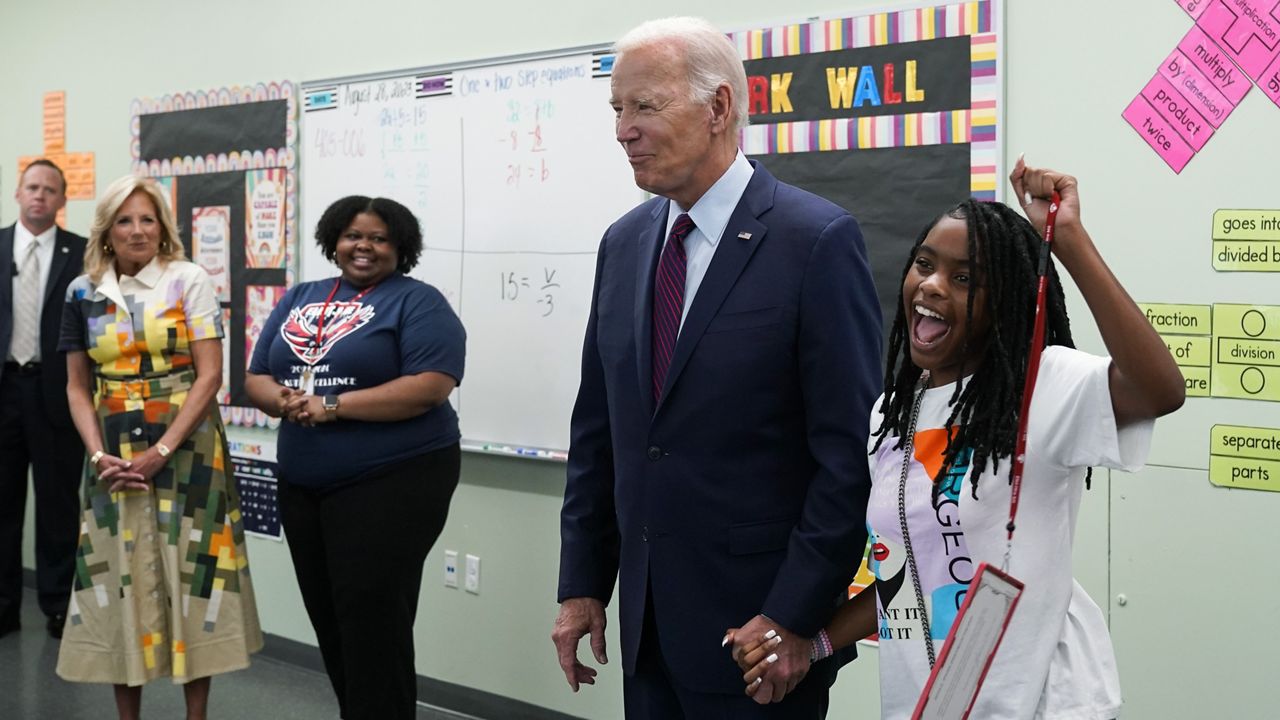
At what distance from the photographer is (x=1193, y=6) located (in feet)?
7.49

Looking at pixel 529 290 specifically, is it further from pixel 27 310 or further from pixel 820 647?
pixel 27 310

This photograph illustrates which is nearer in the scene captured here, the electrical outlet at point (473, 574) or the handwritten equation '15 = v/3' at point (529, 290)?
the handwritten equation '15 = v/3' at point (529, 290)

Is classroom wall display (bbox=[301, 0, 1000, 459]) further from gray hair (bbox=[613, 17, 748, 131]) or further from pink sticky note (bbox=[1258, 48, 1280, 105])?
gray hair (bbox=[613, 17, 748, 131])

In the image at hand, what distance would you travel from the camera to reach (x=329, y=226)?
2.95m

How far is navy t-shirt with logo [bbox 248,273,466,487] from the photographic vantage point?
2.81 metres

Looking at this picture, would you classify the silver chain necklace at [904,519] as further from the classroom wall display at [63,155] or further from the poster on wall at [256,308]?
the classroom wall display at [63,155]

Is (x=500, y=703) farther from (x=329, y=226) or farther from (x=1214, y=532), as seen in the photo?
(x=1214, y=532)

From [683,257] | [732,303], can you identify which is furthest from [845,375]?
[683,257]

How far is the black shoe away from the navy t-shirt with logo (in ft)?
6.12

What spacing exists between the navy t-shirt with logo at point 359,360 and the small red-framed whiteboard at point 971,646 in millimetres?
1908

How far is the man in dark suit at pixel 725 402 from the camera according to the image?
1.52 metres

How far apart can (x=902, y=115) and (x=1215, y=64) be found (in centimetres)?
64

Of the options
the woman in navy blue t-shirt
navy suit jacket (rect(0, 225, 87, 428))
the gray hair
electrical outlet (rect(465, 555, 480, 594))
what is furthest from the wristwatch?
navy suit jacket (rect(0, 225, 87, 428))

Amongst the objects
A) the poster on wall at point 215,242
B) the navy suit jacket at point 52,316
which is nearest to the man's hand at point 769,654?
the poster on wall at point 215,242
